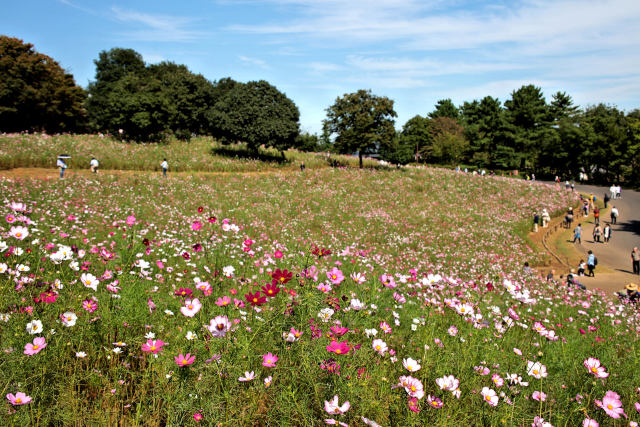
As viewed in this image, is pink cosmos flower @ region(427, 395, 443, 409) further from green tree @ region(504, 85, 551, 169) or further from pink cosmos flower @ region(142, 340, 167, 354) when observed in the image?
green tree @ region(504, 85, 551, 169)

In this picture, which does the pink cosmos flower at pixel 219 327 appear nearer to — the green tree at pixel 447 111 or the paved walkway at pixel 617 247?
the paved walkway at pixel 617 247

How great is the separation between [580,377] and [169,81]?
5162cm

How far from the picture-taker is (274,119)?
1335 inches

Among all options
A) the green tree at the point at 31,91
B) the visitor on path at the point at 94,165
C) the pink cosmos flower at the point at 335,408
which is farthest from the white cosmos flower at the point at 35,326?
the green tree at the point at 31,91

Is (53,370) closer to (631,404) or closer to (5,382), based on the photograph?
(5,382)

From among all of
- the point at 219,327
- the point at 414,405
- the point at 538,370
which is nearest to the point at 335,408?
the point at 414,405

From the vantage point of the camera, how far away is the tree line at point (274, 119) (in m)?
34.7

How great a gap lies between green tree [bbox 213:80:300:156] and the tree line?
0.10m

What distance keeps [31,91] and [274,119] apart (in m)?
30.3

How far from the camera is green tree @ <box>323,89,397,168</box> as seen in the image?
36375 mm

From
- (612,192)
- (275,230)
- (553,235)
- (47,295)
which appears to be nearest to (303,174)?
(275,230)

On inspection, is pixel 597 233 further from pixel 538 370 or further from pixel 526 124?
pixel 526 124

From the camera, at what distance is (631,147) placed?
45312 mm

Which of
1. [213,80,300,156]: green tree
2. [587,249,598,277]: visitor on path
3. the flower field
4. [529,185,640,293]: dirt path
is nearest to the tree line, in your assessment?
[213,80,300,156]: green tree
